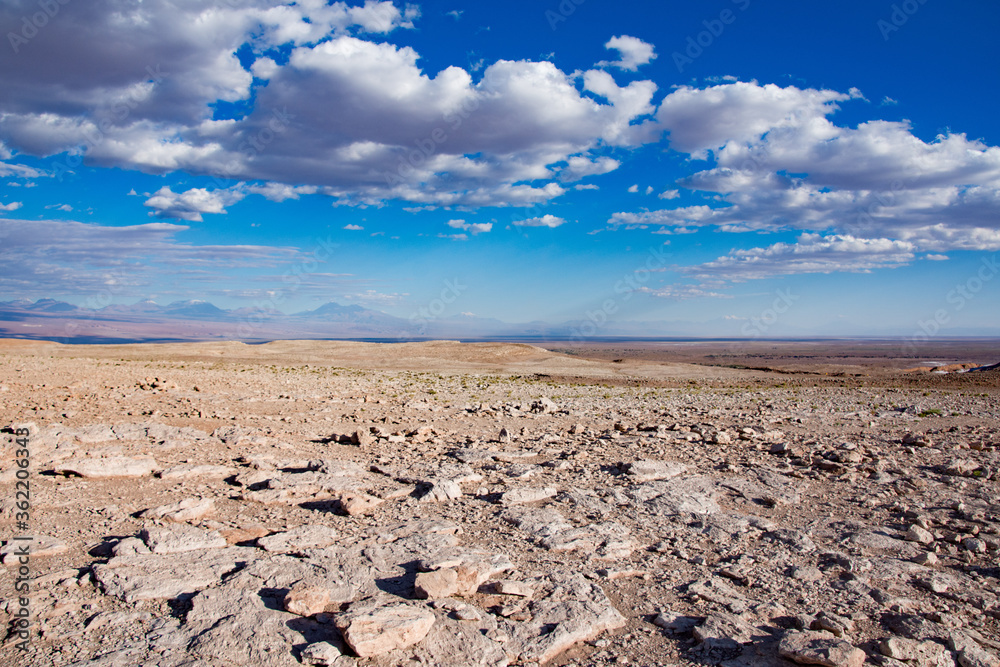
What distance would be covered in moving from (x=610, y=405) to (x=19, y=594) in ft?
56.7

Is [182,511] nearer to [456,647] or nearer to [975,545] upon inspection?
[456,647]

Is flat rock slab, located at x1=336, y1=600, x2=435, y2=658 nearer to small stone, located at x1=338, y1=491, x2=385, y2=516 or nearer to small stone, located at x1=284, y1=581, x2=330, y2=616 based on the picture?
small stone, located at x1=284, y1=581, x2=330, y2=616

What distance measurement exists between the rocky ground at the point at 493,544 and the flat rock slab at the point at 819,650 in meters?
0.02

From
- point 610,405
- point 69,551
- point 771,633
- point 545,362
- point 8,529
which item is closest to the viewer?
point 771,633

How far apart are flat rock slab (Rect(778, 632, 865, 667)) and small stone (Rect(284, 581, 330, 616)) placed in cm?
368

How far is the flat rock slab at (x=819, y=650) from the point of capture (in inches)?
159

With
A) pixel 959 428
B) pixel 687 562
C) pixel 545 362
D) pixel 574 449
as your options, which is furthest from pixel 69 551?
pixel 545 362

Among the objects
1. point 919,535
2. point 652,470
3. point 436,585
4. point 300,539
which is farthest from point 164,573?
point 919,535

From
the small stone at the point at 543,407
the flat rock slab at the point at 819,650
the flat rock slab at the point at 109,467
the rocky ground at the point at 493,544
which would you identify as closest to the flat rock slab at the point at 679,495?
the rocky ground at the point at 493,544

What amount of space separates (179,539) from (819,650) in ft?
19.9

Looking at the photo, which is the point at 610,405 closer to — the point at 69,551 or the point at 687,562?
the point at 687,562

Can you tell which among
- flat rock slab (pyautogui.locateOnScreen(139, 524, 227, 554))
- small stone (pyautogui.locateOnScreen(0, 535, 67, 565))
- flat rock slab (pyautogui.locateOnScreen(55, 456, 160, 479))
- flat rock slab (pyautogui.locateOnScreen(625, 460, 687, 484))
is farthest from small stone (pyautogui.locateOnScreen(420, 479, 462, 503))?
flat rock slab (pyautogui.locateOnScreen(55, 456, 160, 479))

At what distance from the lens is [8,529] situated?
6.46m

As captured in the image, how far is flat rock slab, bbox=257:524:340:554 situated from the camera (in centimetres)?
612
